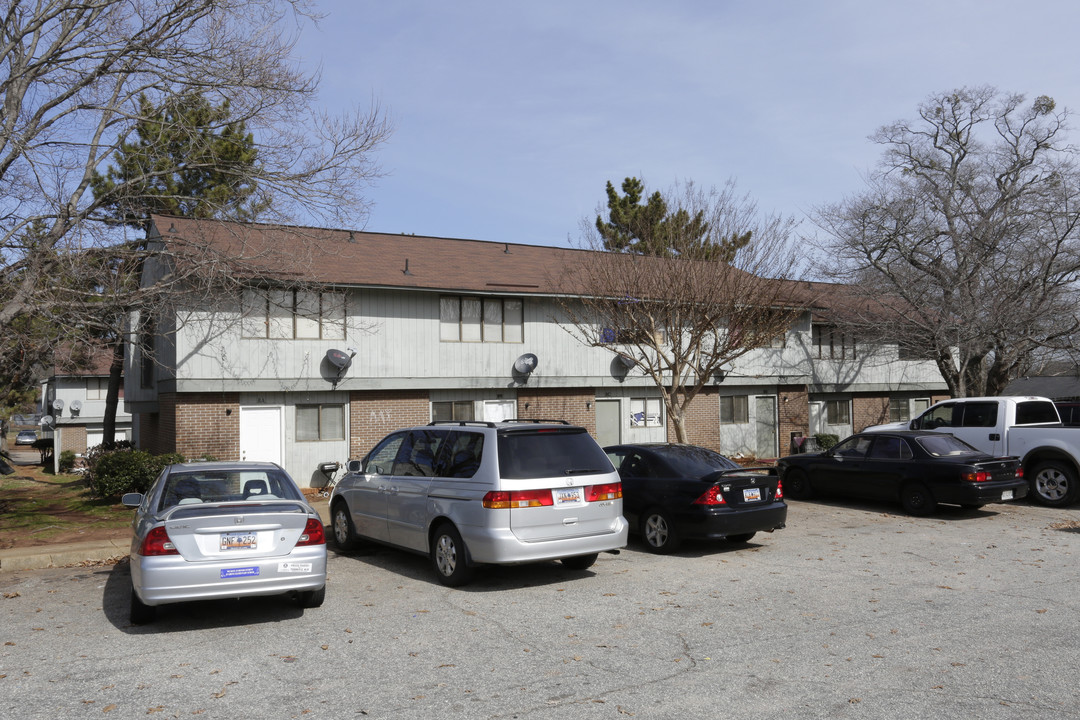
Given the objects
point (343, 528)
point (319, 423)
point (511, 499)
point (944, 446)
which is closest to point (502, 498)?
point (511, 499)

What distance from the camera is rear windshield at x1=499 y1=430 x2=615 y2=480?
8.78 m

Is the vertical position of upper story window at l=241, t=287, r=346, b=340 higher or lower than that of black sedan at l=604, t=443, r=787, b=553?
higher

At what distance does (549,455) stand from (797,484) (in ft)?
29.7

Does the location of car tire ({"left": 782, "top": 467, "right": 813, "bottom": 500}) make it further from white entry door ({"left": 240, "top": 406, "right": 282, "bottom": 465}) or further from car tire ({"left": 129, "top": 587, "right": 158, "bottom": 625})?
car tire ({"left": 129, "top": 587, "right": 158, "bottom": 625})

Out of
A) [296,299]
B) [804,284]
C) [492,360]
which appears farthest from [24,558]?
[804,284]

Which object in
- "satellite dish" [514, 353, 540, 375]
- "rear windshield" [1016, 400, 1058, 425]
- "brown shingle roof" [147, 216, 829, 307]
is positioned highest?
"brown shingle roof" [147, 216, 829, 307]

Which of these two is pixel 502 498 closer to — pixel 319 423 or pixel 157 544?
pixel 157 544

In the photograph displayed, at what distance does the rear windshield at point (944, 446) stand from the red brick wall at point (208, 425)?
1457cm

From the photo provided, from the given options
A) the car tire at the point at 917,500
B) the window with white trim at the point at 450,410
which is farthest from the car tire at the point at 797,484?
the window with white trim at the point at 450,410

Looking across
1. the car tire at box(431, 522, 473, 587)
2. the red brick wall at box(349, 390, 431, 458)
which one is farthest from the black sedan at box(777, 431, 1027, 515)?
the red brick wall at box(349, 390, 431, 458)

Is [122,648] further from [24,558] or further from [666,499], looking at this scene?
[666,499]

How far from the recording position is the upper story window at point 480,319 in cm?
2205

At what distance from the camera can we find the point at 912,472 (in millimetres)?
14281

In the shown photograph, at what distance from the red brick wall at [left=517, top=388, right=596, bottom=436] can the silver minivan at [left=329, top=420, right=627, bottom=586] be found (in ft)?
42.9
